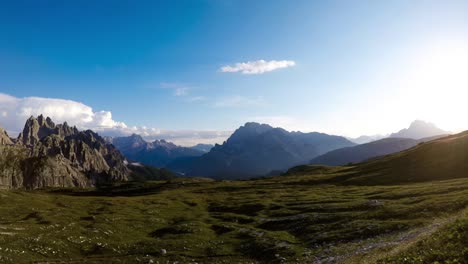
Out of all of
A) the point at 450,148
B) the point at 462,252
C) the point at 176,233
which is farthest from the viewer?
the point at 450,148

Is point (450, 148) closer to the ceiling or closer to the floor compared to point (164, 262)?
closer to the ceiling

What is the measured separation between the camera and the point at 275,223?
64.8 metres

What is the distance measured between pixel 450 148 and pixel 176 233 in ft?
358

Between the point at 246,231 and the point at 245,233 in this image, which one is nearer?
the point at 245,233

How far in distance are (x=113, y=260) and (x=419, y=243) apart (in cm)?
3524

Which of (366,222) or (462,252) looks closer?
(462,252)

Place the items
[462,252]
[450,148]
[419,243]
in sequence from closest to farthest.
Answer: [462,252], [419,243], [450,148]

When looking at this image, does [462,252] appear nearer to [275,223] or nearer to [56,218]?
[275,223]

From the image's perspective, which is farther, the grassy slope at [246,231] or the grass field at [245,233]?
the grass field at [245,233]

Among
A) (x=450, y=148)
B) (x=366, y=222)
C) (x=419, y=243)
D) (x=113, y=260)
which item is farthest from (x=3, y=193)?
(x=450, y=148)

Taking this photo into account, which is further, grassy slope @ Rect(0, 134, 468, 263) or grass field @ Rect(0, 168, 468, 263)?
grass field @ Rect(0, 168, 468, 263)

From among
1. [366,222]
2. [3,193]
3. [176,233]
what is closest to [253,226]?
[176,233]

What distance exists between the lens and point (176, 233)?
59.3 meters

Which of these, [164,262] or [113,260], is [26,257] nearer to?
[113,260]
